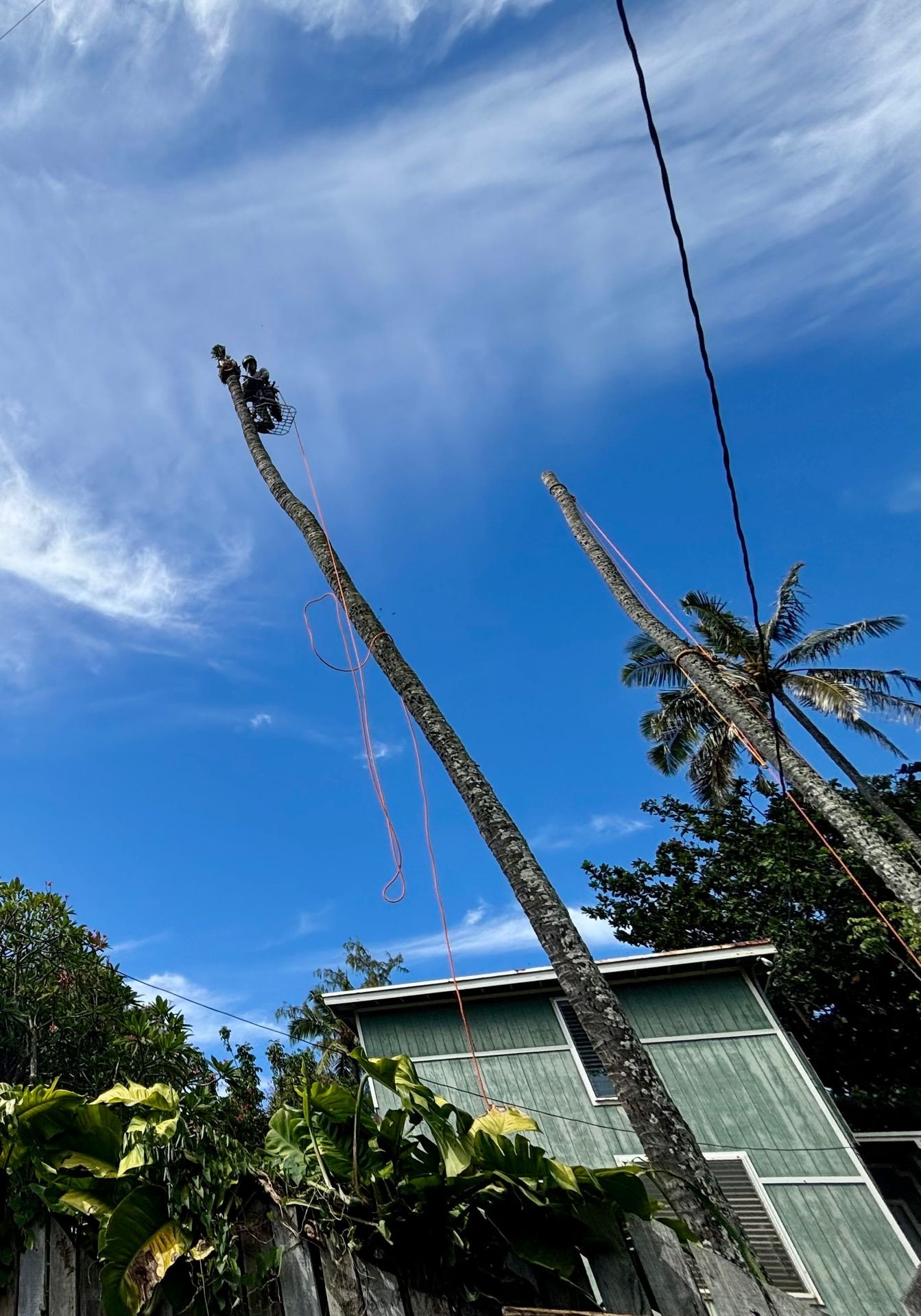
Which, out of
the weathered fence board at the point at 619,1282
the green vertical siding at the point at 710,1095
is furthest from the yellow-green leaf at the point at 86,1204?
the green vertical siding at the point at 710,1095

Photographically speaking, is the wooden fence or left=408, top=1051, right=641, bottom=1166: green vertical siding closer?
the wooden fence

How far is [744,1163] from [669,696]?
14870 mm

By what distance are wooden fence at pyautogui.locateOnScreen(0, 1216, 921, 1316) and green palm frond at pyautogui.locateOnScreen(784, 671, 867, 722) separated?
17.4 metres

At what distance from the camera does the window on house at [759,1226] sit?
988cm

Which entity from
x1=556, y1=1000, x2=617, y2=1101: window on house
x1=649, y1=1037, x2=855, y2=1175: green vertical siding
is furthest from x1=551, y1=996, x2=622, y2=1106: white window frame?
x1=649, y1=1037, x2=855, y2=1175: green vertical siding

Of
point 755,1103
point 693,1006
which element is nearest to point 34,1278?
point 755,1103

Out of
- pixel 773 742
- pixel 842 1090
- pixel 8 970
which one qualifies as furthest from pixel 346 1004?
pixel 842 1090

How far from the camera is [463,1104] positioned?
12.3 meters

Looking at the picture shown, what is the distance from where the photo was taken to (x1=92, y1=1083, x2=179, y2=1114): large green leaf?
217cm

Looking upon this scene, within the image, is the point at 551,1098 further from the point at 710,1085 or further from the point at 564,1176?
the point at 564,1176

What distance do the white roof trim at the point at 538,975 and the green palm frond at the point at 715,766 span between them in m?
10.2

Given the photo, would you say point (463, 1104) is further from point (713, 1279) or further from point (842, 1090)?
point (842, 1090)

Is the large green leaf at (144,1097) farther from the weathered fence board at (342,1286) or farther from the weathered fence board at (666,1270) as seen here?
the weathered fence board at (666,1270)

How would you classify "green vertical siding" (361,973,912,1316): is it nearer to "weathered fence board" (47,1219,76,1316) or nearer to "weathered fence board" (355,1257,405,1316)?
"weathered fence board" (355,1257,405,1316)
